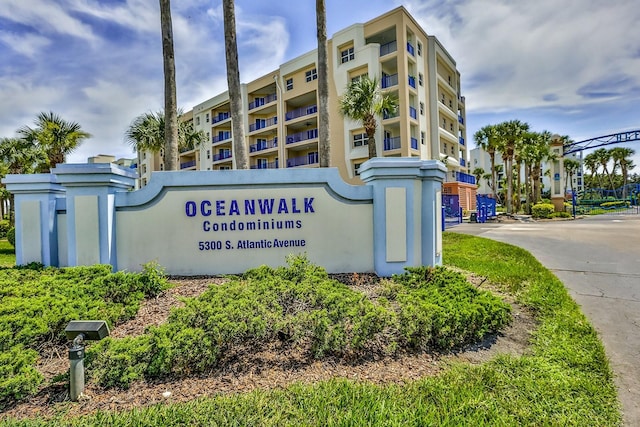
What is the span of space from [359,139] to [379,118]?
9.40 feet

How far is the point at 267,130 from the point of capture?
39.2 m

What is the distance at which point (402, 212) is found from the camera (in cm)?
711

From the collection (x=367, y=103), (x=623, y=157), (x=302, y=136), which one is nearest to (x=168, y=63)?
(x=367, y=103)

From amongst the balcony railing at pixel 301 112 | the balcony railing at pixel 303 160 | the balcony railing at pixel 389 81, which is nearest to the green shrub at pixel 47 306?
the balcony railing at pixel 389 81

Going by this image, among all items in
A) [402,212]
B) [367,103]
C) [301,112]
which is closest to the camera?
[402,212]

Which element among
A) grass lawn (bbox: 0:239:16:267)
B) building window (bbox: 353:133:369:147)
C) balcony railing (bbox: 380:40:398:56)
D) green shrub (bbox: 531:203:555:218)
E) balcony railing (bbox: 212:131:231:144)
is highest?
balcony railing (bbox: 380:40:398:56)

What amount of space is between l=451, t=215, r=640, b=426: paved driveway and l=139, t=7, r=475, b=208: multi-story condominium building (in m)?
17.4

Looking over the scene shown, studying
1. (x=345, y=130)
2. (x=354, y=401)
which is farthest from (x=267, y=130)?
(x=354, y=401)

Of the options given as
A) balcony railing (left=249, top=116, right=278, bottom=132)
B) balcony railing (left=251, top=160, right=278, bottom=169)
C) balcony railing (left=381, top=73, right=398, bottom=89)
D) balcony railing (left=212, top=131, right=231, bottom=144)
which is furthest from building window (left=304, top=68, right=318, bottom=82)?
balcony railing (left=212, top=131, right=231, bottom=144)

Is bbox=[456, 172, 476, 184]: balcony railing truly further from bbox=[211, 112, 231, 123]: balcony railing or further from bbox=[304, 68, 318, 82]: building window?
bbox=[211, 112, 231, 123]: balcony railing

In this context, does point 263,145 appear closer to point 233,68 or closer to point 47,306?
point 233,68

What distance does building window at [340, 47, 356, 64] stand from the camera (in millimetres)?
30895

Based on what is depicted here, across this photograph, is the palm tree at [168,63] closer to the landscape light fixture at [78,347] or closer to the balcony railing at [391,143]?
the landscape light fixture at [78,347]

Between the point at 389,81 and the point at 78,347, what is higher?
the point at 389,81
